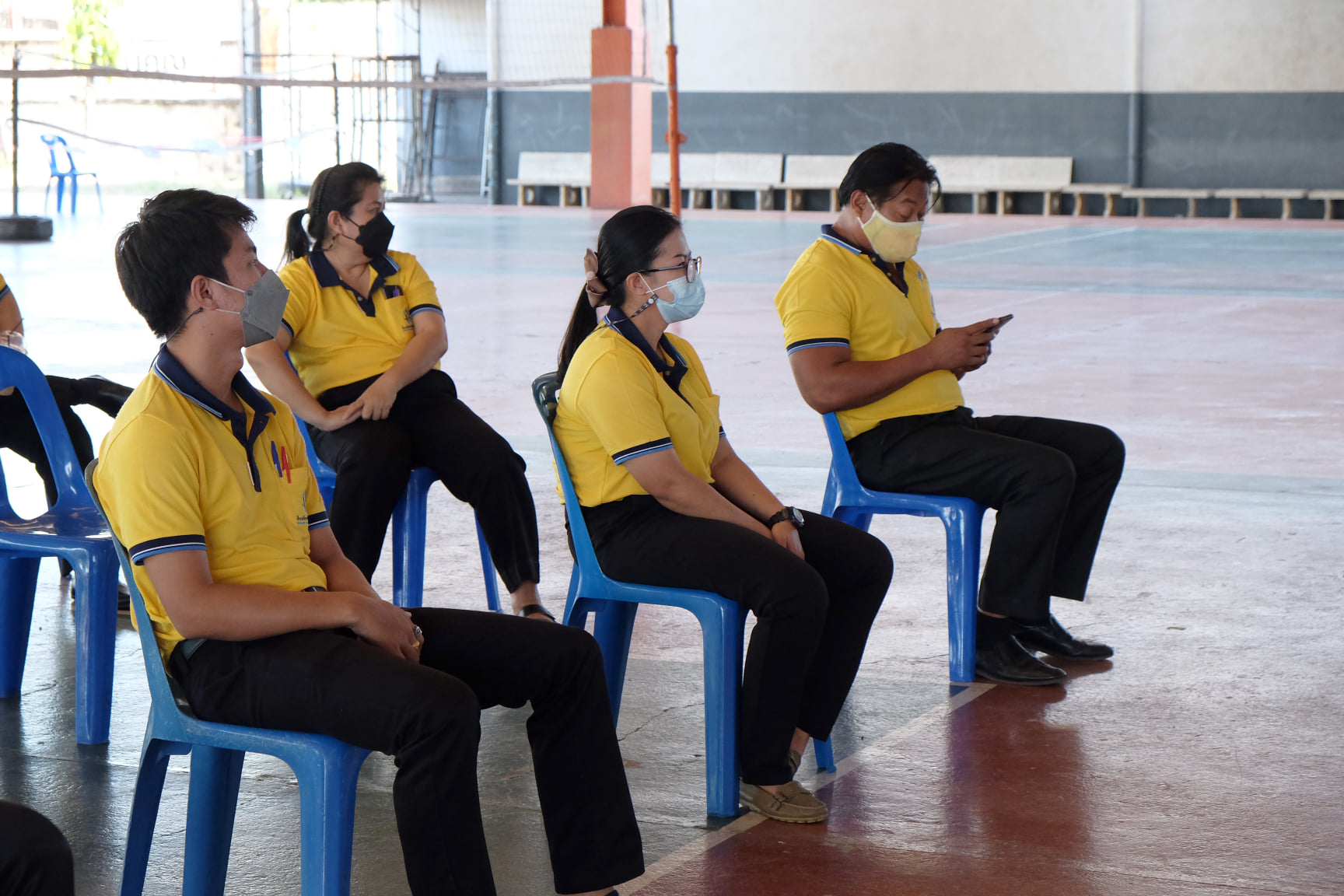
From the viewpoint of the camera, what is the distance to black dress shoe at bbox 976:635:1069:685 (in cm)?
381

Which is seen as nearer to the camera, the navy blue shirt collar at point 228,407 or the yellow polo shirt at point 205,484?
the yellow polo shirt at point 205,484

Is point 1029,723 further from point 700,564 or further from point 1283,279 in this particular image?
point 1283,279

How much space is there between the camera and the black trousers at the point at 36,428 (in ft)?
13.8

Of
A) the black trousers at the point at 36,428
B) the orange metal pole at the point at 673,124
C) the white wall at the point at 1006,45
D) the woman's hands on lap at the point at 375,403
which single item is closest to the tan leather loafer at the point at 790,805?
the woman's hands on lap at the point at 375,403

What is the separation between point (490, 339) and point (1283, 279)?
6.94 metres

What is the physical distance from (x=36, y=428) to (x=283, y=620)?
2129 millimetres

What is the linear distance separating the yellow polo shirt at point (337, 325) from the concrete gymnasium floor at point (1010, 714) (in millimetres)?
740

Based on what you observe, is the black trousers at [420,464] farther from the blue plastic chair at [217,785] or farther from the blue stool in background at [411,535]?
the blue plastic chair at [217,785]

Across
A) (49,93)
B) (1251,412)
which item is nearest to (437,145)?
(49,93)

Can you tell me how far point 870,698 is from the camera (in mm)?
3725

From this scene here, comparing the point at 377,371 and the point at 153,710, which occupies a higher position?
the point at 377,371

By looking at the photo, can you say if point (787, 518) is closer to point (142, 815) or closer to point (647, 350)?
point (647, 350)

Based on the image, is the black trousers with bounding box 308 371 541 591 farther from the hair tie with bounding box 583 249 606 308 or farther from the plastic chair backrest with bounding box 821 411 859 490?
the hair tie with bounding box 583 249 606 308

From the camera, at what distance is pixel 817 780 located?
322 centimetres
